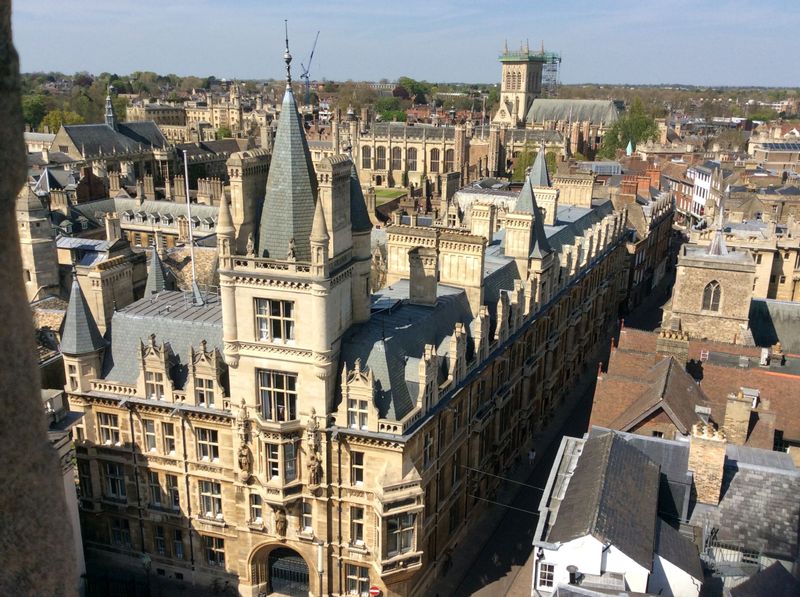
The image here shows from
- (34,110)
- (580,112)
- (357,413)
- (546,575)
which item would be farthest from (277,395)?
(34,110)

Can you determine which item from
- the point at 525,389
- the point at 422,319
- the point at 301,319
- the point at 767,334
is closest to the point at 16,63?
the point at 301,319

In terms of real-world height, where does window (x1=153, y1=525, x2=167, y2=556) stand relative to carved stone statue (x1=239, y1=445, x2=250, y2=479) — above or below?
below

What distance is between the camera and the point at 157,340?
35.1m

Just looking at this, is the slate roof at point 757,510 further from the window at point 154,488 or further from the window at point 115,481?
the window at point 115,481

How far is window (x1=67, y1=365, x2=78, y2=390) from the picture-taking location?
34438 millimetres

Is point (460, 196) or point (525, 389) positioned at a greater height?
point (460, 196)

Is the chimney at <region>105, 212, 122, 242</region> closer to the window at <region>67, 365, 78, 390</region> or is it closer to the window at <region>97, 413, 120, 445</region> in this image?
the window at <region>67, 365, 78, 390</region>

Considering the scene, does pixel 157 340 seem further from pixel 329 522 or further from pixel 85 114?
pixel 85 114

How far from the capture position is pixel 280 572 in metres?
34.6

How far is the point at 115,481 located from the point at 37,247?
19.1 metres

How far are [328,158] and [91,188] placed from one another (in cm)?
5826

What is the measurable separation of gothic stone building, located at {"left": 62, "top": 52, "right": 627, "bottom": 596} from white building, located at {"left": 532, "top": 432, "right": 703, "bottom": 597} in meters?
6.48

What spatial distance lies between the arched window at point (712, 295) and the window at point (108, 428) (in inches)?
1452

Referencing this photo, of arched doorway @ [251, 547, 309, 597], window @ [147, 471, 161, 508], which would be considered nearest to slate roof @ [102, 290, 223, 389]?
window @ [147, 471, 161, 508]
